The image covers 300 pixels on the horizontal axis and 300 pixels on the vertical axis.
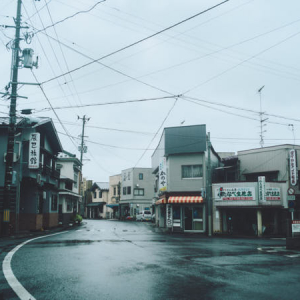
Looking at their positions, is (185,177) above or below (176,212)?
above

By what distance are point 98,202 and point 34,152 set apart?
53.4 meters

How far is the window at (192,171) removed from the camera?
3212 cm

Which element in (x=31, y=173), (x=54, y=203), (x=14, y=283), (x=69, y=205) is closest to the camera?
(x=14, y=283)

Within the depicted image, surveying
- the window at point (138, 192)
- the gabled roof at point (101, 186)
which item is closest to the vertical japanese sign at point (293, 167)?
the window at point (138, 192)

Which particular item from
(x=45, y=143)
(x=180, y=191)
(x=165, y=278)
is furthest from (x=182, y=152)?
(x=165, y=278)

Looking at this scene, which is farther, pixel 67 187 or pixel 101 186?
pixel 101 186

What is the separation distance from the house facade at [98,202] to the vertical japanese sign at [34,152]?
51.0 metres

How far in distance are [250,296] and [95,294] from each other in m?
3.05

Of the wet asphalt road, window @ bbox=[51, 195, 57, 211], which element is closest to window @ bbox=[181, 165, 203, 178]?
window @ bbox=[51, 195, 57, 211]

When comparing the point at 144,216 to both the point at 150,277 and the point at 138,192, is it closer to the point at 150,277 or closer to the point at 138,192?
the point at 138,192

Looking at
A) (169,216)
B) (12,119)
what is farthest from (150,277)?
(169,216)

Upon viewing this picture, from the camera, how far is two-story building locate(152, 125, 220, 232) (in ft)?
102

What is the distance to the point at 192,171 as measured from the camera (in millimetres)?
32375

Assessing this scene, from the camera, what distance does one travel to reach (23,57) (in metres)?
20.5
